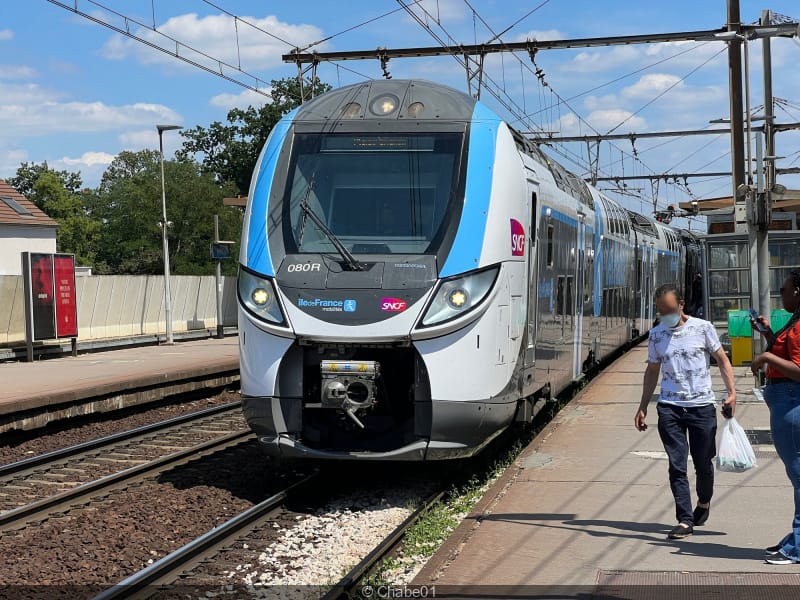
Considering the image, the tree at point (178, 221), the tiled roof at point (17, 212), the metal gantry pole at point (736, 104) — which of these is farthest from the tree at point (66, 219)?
the metal gantry pole at point (736, 104)

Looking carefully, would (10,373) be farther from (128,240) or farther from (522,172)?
(128,240)

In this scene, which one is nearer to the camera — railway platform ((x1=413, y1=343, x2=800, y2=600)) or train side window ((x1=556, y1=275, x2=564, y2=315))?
railway platform ((x1=413, y1=343, x2=800, y2=600))

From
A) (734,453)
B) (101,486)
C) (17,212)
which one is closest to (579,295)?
(101,486)

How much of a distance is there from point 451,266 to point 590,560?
106 inches

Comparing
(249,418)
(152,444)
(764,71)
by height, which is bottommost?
(152,444)

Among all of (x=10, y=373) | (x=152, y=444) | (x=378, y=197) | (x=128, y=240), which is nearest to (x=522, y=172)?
(x=378, y=197)

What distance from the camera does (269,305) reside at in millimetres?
8508

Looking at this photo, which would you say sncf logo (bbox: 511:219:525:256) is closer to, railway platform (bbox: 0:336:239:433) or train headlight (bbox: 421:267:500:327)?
train headlight (bbox: 421:267:500:327)

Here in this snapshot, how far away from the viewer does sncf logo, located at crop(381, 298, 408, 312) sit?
8.22 m

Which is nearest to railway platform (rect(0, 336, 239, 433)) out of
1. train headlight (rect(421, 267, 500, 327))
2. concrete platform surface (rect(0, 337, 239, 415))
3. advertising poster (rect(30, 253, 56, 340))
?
concrete platform surface (rect(0, 337, 239, 415))

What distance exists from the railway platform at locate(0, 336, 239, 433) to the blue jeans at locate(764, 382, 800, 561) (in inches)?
390

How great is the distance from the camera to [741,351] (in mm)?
18516

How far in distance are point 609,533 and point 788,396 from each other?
62.2 inches

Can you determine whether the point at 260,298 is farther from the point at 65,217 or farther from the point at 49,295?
the point at 65,217
